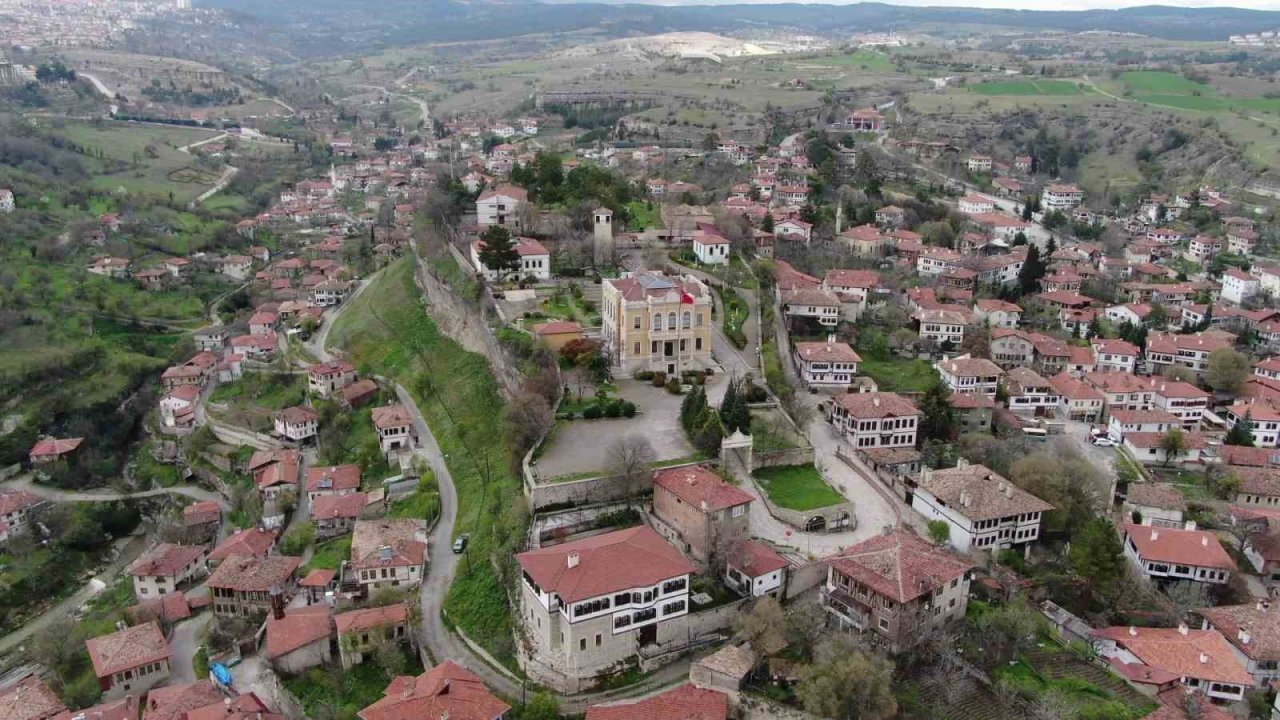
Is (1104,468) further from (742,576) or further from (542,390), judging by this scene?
(542,390)

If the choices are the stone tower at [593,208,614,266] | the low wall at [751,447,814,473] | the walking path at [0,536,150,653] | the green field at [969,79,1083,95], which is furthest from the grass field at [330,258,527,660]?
the green field at [969,79,1083,95]

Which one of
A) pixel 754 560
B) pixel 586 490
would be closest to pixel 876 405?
pixel 754 560

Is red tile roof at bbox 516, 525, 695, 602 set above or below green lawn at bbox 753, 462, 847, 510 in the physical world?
above

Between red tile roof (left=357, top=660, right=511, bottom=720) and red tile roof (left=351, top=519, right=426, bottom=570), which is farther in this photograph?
red tile roof (left=351, top=519, right=426, bottom=570)

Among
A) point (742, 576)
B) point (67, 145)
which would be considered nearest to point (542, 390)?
point (742, 576)

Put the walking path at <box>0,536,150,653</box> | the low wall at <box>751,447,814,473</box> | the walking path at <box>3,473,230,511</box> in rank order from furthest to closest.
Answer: the walking path at <box>3,473,230,511</box> → the walking path at <box>0,536,150,653</box> → the low wall at <box>751,447,814,473</box>

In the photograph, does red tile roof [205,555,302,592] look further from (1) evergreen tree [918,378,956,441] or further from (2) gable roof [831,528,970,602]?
(1) evergreen tree [918,378,956,441]
